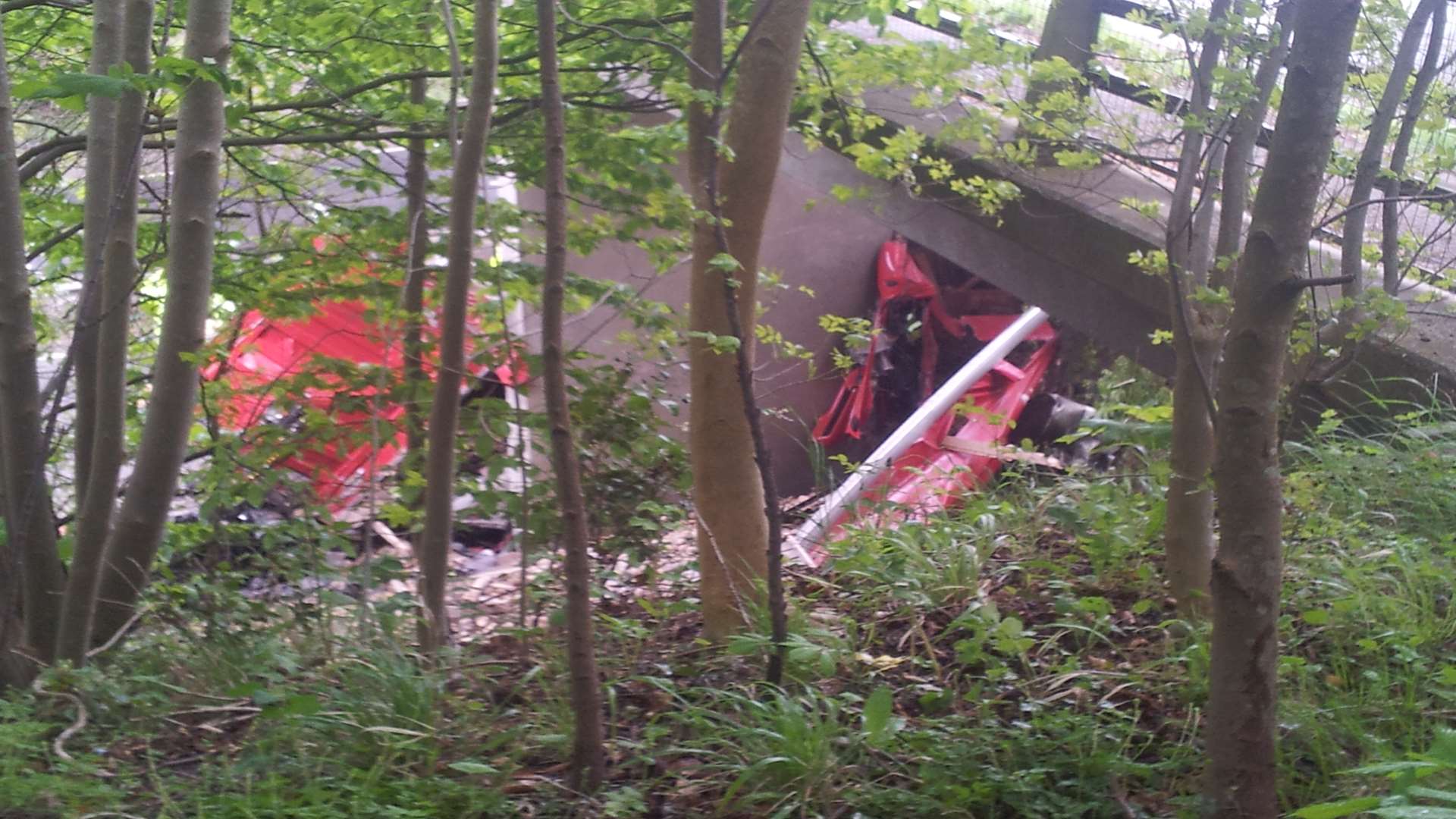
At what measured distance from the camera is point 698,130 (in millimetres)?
4000

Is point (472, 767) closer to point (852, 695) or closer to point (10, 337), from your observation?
point (852, 695)

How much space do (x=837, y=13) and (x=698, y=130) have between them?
68.8 inches

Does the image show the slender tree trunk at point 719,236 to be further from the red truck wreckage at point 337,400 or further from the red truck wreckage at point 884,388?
the red truck wreckage at point 337,400

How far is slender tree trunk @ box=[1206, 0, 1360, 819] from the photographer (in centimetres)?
251

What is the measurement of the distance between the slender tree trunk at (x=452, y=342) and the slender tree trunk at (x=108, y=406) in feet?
3.34

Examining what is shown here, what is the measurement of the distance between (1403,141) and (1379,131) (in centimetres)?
20

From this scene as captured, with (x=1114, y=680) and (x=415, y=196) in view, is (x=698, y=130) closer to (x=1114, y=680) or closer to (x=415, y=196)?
(x=415, y=196)

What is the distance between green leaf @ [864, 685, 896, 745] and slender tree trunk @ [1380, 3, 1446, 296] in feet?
8.55

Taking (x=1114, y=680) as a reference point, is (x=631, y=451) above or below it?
above

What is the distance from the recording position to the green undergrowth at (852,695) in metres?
3.07

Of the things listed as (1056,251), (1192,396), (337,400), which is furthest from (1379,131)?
(337,400)

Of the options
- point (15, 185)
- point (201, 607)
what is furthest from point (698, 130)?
point (201, 607)

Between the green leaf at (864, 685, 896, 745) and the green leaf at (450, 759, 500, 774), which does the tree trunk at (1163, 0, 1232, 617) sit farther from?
the green leaf at (450, 759, 500, 774)

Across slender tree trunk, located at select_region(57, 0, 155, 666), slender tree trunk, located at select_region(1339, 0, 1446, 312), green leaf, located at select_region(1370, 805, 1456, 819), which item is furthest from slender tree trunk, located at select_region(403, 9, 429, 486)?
slender tree trunk, located at select_region(1339, 0, 1446, 312)
